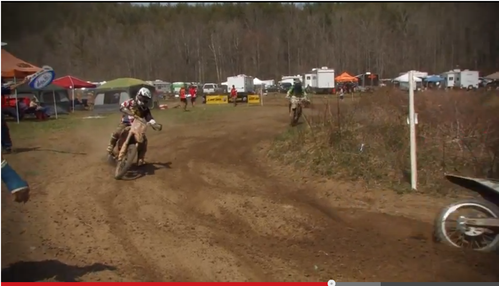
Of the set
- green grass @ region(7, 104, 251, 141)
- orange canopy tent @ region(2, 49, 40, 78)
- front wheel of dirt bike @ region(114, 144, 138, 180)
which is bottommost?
front wheel of dirt bike @ region(114, 144, 138, 180)

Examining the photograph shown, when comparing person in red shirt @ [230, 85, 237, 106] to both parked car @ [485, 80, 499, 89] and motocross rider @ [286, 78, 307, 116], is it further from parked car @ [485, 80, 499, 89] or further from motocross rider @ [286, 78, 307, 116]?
parked car @ [485, 80, 499, 89]

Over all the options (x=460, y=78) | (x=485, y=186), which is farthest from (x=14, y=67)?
(x=460, y=78)

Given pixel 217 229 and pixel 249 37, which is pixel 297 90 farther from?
pixel 217 229

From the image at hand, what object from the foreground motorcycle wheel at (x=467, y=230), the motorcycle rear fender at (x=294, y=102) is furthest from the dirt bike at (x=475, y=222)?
the motorcycle rear fender at (x=294, y=102)

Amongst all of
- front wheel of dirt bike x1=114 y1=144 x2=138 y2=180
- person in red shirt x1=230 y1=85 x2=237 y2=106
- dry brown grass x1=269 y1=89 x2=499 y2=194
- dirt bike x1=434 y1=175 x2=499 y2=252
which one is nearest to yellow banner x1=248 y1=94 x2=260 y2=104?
person in red shirt x1=230 y1=85 x2=237 y2=106

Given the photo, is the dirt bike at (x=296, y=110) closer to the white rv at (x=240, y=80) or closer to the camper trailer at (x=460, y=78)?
the white rv at (x=240, y=80)

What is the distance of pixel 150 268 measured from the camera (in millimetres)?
4898

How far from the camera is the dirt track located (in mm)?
4816

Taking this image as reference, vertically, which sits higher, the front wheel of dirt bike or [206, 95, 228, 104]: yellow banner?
[206, 95, 228, 104]: yellow banner

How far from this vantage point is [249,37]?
26.6ft

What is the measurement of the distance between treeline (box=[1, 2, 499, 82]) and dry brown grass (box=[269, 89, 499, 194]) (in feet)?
4.11

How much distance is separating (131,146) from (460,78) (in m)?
6.57

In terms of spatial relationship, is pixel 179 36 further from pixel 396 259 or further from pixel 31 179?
pixel 396 259

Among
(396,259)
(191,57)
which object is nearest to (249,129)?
(191,57)
